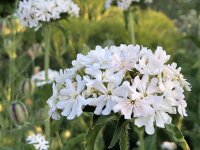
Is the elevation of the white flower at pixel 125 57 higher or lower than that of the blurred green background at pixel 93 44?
higher

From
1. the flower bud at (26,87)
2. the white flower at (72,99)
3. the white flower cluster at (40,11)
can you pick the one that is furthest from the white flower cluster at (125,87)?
the flower bud at (26,87)

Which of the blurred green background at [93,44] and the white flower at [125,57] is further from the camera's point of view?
the blurred green background at [93,44]

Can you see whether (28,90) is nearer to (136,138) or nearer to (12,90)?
(12,90)

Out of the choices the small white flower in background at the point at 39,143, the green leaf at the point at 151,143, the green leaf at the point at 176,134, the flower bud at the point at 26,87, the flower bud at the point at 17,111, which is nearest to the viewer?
the green leaf at the point at 176,134

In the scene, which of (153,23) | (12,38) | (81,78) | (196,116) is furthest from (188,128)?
(81,78)

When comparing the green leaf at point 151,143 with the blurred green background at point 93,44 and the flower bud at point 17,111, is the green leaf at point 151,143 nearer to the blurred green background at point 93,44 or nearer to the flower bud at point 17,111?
the blurred green background at point 93,44

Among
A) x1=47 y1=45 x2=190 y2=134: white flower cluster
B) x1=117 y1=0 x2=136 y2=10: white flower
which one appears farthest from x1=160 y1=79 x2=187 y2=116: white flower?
x1=117 y1=0 x2=136 y2=10: white flower

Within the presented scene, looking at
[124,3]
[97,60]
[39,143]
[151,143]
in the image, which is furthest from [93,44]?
[97,60]

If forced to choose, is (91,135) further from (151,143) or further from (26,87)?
(151,143)

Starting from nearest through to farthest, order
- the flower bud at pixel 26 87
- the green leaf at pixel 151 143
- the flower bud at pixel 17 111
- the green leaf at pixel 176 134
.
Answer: the green leaf at pixel 176 134 → the flower bud at pixel 17 111 → the flower bud at pixel 26 87 → the green leaf at pixel 151 143
